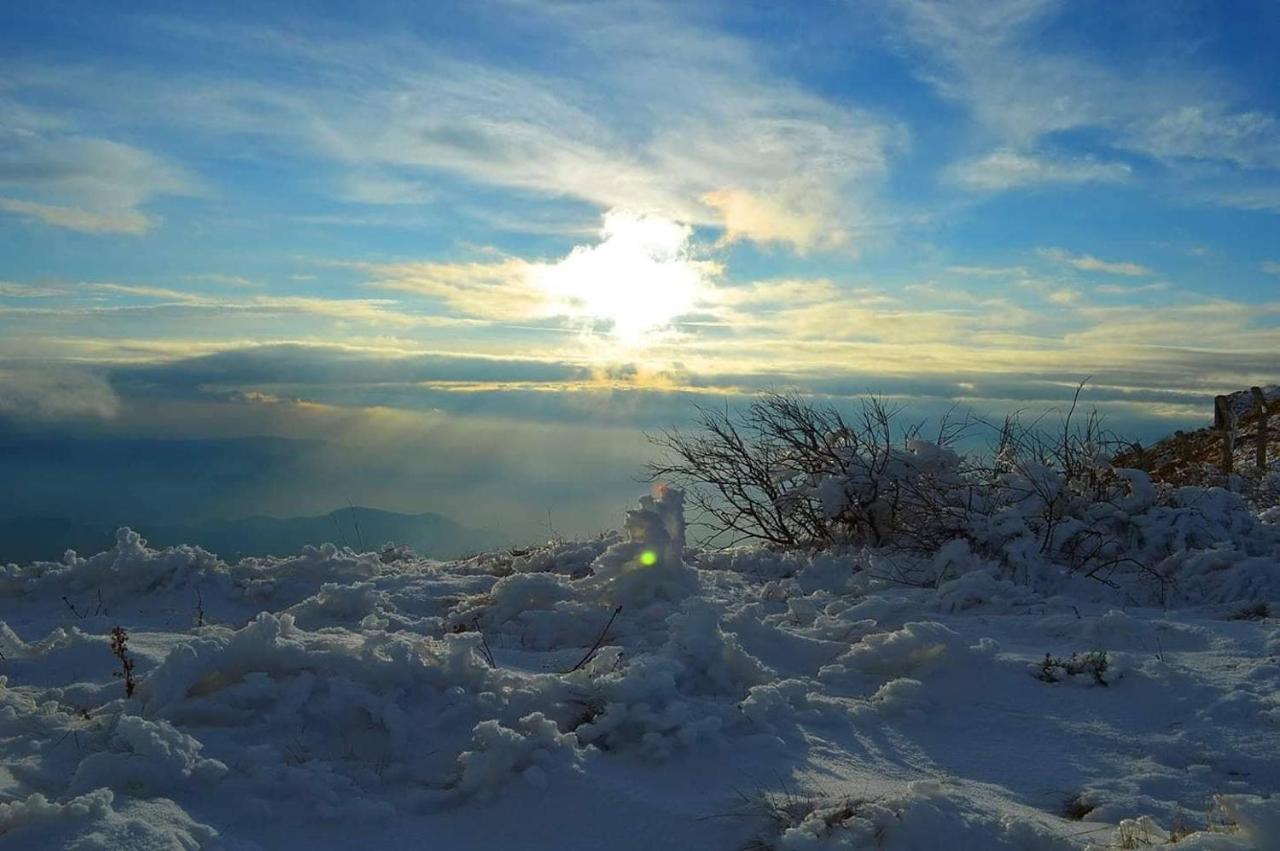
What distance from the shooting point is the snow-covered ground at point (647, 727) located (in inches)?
136

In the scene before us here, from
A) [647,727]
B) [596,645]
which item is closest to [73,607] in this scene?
[596,645]

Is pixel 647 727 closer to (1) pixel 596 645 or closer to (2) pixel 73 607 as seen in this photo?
(1) pixel 596 645

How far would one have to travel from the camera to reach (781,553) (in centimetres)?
902

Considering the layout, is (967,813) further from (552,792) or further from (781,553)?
(781,553)

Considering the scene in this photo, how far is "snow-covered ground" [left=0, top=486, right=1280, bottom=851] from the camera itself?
11.3ft

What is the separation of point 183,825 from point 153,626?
3580 mm

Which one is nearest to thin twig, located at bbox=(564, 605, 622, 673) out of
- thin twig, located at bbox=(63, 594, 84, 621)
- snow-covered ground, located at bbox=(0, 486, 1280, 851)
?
snow-covered ground, located at bbox=(0, 486, 1280, 851)

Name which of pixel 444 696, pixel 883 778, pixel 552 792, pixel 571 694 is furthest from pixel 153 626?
pixel 883 778

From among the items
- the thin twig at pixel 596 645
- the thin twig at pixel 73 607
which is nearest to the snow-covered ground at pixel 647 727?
the thin twig at pixel 596 645

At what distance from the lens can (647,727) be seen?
13.7 feet

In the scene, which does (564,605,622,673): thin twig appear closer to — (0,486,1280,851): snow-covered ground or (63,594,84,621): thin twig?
(0,486,1280,851): snow-covered ground

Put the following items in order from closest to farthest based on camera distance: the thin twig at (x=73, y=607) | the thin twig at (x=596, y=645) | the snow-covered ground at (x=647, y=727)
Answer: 1. the snow-covered ground at (x=647, y=727)
2. the thin twig at (x=596, y=645)
3. the thin twig at (x=73, y=607)

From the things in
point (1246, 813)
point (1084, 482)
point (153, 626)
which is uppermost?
point (1084, 482)

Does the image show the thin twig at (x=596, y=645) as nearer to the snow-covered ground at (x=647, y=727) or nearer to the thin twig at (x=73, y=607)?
the snow-covered ground at (x=647, y=727)
